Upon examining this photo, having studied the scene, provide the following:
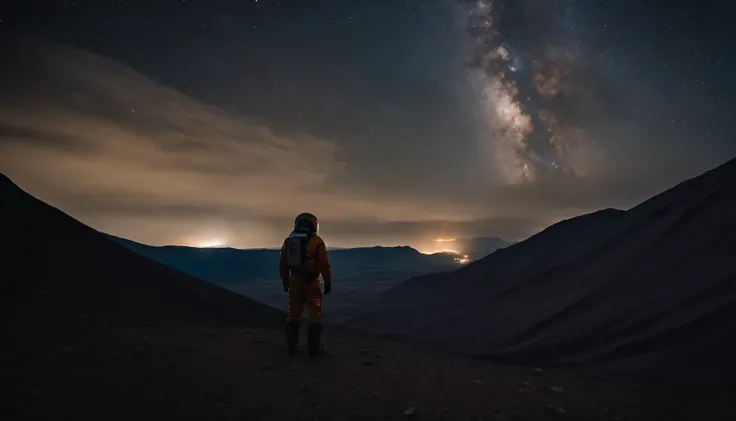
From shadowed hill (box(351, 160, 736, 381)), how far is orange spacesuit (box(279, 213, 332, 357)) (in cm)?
937

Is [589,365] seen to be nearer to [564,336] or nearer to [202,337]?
[564,336]

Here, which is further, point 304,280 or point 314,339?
point 304,280

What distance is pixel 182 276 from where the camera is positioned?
16.3m

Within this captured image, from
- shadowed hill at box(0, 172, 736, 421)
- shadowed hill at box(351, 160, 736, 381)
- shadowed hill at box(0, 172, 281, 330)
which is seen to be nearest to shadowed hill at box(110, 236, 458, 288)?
shadowed hill at box(351, 160, 736, 381)

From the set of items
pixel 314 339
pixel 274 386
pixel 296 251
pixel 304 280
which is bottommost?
pixel 274 386

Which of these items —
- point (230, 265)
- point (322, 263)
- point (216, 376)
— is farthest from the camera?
point (230, 265)

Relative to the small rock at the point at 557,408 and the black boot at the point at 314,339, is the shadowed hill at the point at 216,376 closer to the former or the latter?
the small rock at the point at 557,408

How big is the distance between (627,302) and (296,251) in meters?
16.1

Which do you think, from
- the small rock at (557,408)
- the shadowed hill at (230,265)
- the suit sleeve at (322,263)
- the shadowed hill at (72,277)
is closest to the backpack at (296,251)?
the suit sleeve at (322,263)

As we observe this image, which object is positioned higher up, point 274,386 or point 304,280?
point 304,280

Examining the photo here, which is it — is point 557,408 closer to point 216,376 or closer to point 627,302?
point 216,376

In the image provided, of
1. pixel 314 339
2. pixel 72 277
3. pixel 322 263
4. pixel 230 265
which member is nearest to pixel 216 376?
pixel 314 339

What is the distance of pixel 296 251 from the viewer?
6.76m

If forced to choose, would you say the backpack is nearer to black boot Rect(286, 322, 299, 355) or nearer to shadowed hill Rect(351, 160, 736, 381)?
black boot Rect(286, 322, 299, 355)
